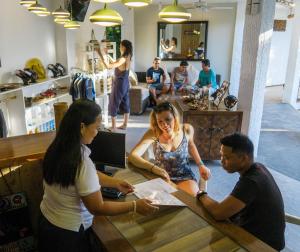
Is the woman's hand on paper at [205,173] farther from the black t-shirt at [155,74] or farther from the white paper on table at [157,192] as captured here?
the black t-shirt at [155,74]

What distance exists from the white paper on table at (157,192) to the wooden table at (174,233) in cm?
5

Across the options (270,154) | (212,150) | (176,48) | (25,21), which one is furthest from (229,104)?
(176,48)

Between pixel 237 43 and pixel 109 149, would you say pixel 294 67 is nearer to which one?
pixel 237 43

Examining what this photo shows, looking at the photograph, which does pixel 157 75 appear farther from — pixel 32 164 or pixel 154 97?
pixel 32 164

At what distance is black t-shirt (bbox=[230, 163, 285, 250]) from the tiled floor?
575mm

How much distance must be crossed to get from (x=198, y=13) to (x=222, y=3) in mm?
729

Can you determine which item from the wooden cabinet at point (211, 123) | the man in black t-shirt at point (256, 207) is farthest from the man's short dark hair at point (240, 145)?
the wooden cabinet at point (211, 123)

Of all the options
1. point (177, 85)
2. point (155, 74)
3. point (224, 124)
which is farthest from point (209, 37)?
point (224, 124)

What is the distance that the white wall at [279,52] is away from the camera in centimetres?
1065

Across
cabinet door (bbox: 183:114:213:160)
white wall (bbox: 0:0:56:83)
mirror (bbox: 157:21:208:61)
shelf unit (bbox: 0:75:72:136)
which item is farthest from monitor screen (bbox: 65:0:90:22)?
mirror (bbox: 157:21:208:61)

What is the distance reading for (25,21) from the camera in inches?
178

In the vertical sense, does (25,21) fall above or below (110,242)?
above

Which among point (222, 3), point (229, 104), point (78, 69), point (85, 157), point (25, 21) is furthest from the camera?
point (222, 3)

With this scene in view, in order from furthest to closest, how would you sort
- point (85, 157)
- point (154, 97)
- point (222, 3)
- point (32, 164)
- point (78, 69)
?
point (222, 3), point (154, 97), point (78, 69), point (32, 164), point (85, 157)
